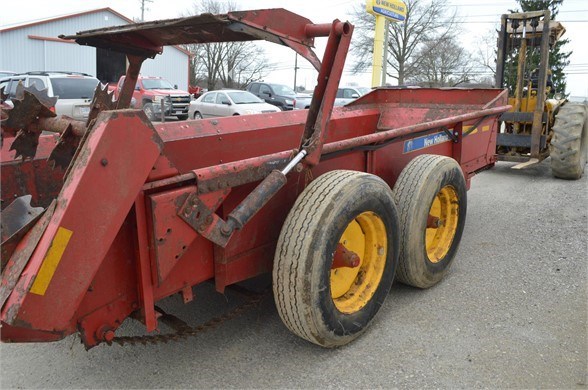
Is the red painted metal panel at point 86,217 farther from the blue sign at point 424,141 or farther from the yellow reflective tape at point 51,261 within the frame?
the blue sign at point 424,141

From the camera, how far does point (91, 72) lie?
104 feet

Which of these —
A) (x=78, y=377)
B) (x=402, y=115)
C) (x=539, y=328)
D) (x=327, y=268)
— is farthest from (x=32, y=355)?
(x=402, y=115)

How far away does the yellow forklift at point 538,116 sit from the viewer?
808 centimetres

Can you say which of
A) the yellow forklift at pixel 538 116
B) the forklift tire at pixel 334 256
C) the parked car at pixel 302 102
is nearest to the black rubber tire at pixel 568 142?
the yellow forklift at pixel 538 116

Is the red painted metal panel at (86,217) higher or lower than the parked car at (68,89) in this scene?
lower

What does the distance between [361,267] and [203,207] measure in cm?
132

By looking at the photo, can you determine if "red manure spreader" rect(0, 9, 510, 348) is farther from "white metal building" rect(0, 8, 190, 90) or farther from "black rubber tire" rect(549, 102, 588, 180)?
"white metal building" rect(0, 8, 190, 90)

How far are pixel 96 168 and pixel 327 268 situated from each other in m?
1.33

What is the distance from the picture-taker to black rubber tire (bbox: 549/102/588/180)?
8.01 m

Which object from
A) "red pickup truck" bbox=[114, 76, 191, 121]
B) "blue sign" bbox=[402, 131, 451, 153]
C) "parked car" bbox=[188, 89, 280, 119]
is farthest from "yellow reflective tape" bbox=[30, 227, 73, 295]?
"red pickup truck" bbox=[114, 76, 191, 121]

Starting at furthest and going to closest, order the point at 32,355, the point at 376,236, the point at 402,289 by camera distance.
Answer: the point at 402,289
the point at 376,236
the point at 32,355

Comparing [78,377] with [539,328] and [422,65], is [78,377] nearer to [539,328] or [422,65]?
[539,328]

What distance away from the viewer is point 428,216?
3.87m

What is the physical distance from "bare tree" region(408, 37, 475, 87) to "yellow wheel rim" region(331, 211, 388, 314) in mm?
44492
